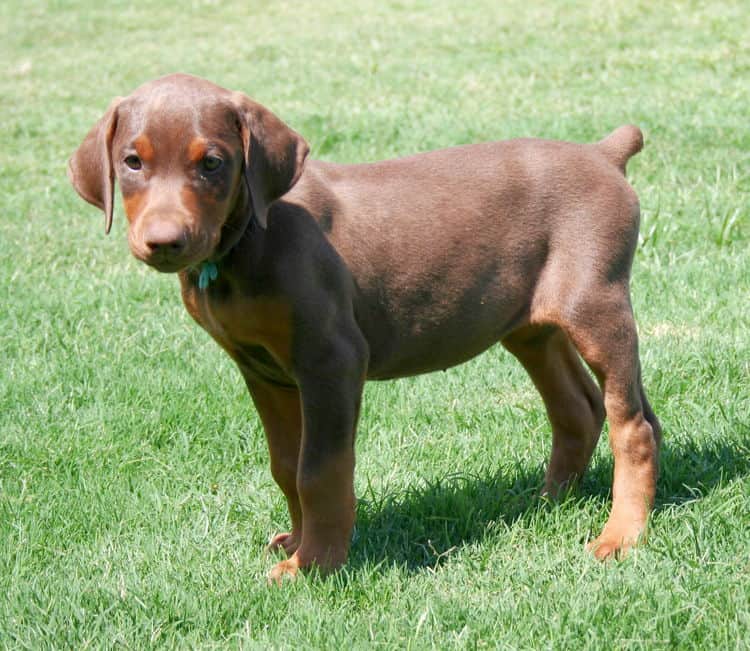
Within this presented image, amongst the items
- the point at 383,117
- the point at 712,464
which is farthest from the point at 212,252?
the point at 383,117

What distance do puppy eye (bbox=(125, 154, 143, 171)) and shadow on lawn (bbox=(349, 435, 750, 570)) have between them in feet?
4.78

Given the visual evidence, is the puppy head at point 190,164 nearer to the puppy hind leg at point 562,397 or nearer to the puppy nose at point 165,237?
the puppy nose at point 165,237

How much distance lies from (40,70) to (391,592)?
505 inches

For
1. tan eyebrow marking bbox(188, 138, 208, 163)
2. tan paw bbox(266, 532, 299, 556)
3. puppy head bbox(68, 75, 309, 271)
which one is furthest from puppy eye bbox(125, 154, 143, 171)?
tan paw bbox(266, 532, 299, 556)

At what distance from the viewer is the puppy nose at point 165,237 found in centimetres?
321

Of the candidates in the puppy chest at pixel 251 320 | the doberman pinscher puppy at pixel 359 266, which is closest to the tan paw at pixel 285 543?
the doberman pinscher puppy at pixel 359 266

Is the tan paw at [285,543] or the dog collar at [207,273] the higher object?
the dog collar at [207,273]

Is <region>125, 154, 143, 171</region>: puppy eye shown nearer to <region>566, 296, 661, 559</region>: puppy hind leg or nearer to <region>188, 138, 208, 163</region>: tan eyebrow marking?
<region>188, 138, 208, 163</region>: tan eyebrow marking

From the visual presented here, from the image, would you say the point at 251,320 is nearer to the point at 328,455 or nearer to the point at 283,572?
the point at 328,455

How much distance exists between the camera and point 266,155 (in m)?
3.56

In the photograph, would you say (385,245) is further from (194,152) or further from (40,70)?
(40,70)

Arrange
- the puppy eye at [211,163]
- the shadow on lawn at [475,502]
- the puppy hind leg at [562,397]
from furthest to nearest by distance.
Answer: the puppy hind leg at [562,397] < the shadow on lawn at [475,502] < the puppy eye at [211,163]

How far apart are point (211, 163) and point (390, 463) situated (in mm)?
1664

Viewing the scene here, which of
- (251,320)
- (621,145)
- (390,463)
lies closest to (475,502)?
(390,463)
